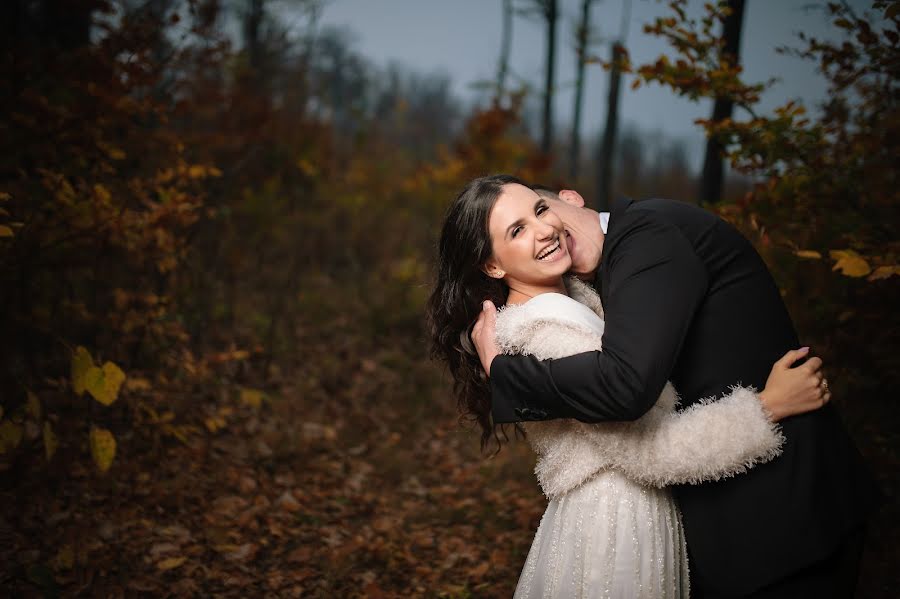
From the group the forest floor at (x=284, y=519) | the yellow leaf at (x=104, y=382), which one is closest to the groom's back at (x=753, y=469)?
the forest floor at (x=284, y=519)

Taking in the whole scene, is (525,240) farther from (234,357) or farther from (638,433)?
(234,357)

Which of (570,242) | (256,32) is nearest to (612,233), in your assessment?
(570,242)

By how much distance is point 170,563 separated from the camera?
137 inches

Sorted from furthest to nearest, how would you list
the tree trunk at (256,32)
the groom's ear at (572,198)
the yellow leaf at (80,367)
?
the tree trunk at (256,32) < the yellow leaf at (80,367) < the groom's ear at (572,198)

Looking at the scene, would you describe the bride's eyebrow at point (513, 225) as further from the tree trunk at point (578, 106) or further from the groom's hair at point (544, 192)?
the tree trunk at point (578, 106)

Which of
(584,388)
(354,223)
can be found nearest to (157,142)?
(584,388)

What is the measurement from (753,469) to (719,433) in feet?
0.67

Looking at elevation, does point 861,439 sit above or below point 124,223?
below

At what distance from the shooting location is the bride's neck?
2162 mm

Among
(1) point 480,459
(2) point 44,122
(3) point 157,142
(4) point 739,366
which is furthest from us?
(1) point 480,459

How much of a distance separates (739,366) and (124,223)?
3.26 m

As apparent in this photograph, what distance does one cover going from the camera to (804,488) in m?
1.81

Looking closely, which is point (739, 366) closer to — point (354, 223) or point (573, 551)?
point (573, 551)

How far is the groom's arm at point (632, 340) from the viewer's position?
5.56 ft
